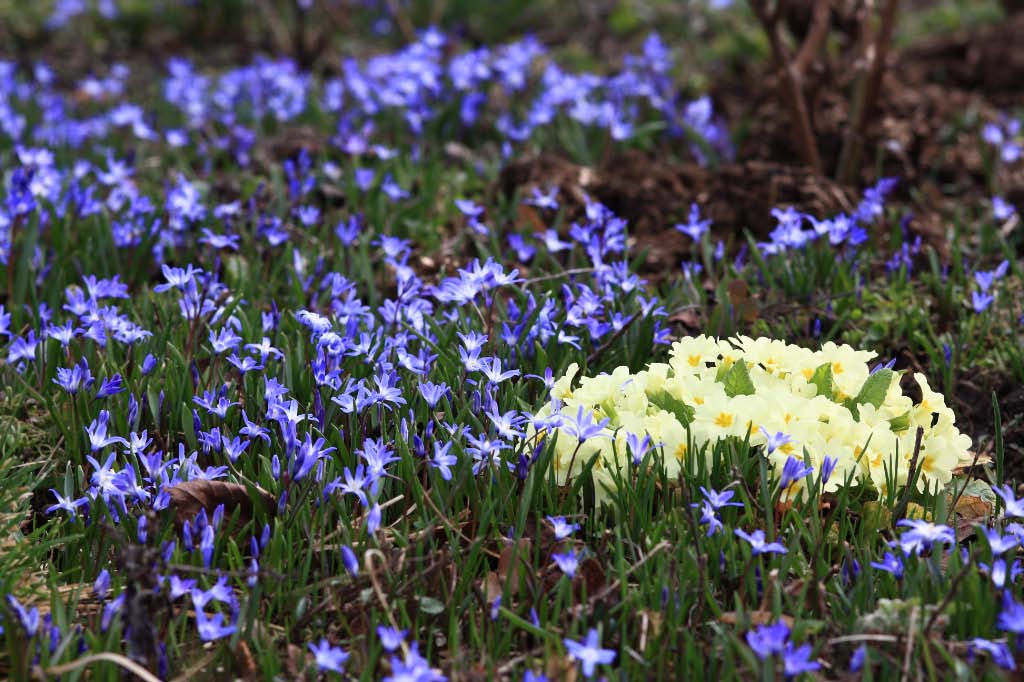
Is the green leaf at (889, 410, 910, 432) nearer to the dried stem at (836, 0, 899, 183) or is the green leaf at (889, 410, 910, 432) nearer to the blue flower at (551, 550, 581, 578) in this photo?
the blue flower at (551, 550, 581, 578)

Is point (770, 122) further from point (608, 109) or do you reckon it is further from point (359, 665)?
point (359, 665)

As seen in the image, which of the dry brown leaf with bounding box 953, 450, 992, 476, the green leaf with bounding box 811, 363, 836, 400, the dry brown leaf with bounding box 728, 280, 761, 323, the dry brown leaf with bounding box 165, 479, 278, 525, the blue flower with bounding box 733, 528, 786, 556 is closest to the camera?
the blue flower with bounding box 733, 528, 786, 556

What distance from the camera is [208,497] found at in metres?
2.44

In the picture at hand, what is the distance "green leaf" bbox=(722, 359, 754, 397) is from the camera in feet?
8.51

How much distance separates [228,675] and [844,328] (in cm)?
216

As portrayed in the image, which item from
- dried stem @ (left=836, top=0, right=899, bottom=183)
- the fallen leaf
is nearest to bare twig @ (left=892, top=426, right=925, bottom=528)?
the fallen leaf

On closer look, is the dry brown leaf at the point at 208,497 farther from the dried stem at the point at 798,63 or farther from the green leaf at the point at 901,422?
the dried stem at the point at 798,63

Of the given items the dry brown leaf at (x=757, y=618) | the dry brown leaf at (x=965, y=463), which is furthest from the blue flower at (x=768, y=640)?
the dry brown leaf at (x=965, y=463)

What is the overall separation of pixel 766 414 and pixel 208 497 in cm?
120

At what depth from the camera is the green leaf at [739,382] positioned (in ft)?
8.51

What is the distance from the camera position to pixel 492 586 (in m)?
2.25

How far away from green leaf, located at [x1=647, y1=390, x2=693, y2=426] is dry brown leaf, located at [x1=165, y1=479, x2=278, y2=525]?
874mm

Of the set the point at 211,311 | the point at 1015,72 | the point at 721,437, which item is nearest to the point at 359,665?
the point at 721,437

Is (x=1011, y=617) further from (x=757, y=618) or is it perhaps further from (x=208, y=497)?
(x=208, y=497)
